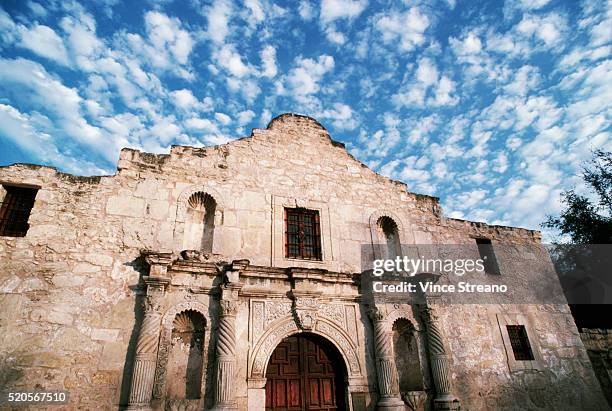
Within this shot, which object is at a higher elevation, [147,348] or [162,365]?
[147,348]

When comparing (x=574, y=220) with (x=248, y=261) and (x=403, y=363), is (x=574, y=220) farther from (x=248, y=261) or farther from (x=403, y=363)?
(x=248, y=261)

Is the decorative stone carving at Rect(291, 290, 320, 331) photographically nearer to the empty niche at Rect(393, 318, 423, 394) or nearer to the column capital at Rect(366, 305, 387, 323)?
the column capital at Rect(366, 305, 387, 323)

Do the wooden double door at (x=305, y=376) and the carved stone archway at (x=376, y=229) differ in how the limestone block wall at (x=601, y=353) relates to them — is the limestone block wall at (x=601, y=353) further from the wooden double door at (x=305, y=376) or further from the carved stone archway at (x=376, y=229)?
the wooden double door at (x=305, y=376)

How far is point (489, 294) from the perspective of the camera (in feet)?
28.6

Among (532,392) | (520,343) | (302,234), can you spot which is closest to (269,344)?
(302,234)

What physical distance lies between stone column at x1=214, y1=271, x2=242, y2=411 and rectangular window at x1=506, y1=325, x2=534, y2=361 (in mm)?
6553

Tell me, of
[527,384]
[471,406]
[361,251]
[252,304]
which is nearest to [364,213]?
[361,251]

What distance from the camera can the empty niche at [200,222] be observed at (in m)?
6.76

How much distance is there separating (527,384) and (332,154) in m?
6.79

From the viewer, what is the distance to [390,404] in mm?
6246

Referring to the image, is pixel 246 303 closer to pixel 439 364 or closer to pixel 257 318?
pixel 257 318

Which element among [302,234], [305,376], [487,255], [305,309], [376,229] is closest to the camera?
[305,376]

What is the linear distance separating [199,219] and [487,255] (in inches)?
292

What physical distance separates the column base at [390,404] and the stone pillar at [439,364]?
866 millimetres
